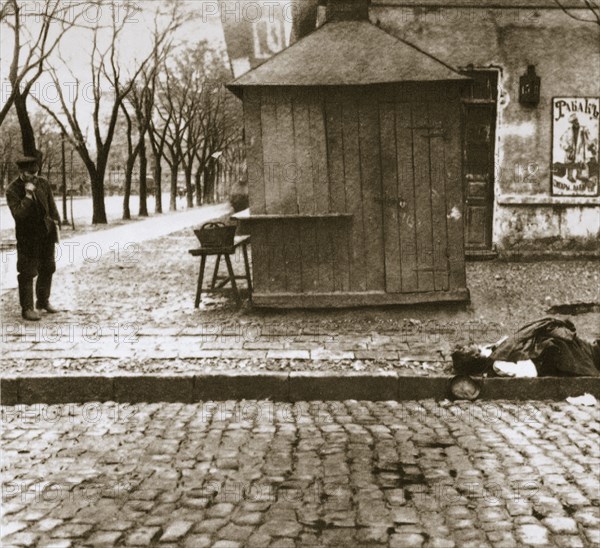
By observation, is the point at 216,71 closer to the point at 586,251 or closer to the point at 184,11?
the point at 184,11

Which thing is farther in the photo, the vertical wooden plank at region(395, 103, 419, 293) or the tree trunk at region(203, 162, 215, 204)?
the tree trunk at region(203, 162, 215, 204)

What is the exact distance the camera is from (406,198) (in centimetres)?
902

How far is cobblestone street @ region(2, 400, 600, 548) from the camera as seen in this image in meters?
3.73

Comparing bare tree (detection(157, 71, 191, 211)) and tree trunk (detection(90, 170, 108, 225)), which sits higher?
bare tree (detection(157, 71, 191, 211))

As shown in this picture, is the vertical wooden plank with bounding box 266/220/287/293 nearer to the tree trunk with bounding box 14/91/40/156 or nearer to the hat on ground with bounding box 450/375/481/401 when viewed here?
the hat on ground with bounding box 450/375/481/401

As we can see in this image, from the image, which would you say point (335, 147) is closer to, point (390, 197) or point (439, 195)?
point (390, 197)

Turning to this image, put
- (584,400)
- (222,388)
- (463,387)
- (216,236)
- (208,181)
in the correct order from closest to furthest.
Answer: (584,400) → (463,387) → (222,388) → (216,236) → (208,181)

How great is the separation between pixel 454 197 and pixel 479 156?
15.5ft

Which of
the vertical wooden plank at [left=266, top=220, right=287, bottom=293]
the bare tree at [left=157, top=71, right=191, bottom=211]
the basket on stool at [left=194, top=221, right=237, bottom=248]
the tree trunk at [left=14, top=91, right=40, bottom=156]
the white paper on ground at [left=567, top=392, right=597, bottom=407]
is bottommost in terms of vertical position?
the white paper on ground at [left=567, top=392, right=597, bottom=407]

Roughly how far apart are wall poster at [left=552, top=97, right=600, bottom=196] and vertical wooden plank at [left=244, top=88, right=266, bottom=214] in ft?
21.0

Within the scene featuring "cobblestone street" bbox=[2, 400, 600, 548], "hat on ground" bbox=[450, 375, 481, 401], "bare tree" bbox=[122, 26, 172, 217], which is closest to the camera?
"cobblestone street" bbox=[2, 400, 600, 548]

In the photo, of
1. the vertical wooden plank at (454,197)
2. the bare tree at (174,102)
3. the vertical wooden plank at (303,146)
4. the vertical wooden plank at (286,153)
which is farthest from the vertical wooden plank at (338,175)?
the bare tree at (174,102)

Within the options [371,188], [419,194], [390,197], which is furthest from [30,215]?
[419,194]

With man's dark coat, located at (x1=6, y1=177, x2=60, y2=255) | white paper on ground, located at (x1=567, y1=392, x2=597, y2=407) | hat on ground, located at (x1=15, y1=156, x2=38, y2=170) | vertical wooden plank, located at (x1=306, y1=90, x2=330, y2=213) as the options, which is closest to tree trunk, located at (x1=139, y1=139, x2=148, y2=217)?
hat on ground, located at (x1=15, y1=156, x2=38, y2=170)
